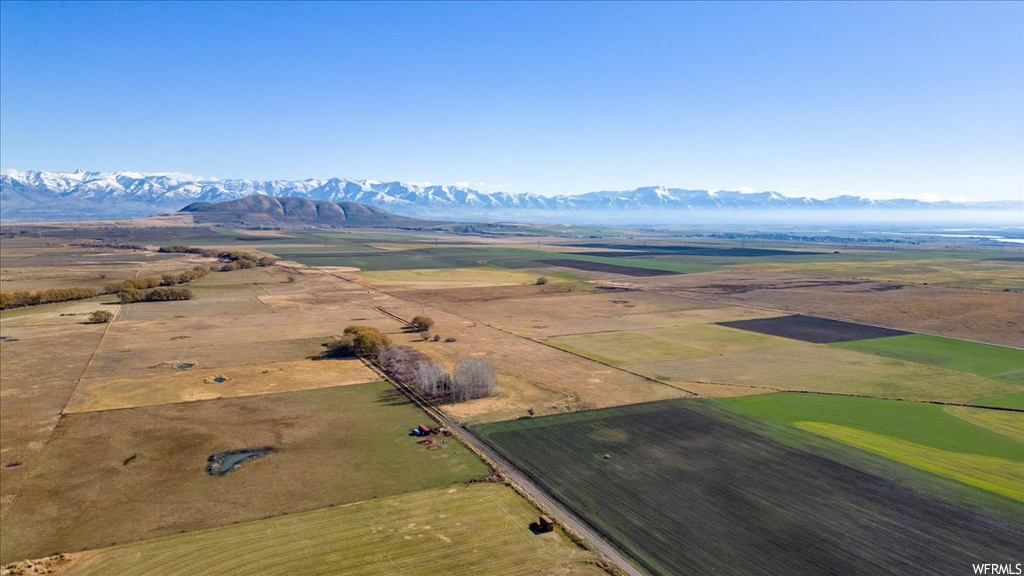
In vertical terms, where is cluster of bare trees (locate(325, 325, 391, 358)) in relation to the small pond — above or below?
above

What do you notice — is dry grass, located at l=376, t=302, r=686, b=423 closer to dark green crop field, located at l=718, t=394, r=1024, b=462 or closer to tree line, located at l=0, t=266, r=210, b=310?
dark green crop field, located at l=718, t=394, r=1024, b=462

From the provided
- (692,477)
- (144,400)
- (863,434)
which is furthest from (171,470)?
(863,434)

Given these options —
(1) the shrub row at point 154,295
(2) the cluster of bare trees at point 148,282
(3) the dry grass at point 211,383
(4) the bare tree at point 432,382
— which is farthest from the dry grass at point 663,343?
(2) the cluster of bare trees at point 148,282

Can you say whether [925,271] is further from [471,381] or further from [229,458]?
[229,458]

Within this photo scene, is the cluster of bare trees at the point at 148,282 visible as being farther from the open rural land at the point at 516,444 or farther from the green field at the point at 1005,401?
the green field at the point at 1005,401

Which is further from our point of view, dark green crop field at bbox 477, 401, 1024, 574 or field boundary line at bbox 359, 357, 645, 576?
field boundary line at bbox 359, 357, 645, 576

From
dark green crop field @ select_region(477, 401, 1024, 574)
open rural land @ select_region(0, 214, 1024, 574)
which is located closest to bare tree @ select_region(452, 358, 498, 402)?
open rural land @ select_region(0, 214, 1024, 574)

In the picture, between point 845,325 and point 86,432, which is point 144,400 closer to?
point 86,432

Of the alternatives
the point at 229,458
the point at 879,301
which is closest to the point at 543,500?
the point at 229,458
